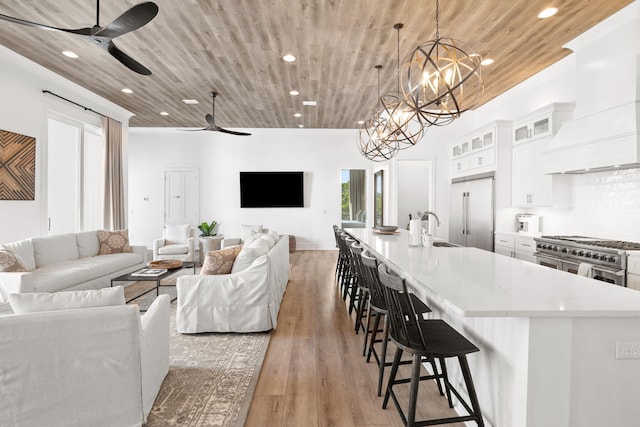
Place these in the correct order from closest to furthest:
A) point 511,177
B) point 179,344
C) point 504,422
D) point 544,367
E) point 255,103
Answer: point 544,367 < point 504,422 < point 179,344 < point 511,177 < point 255,103

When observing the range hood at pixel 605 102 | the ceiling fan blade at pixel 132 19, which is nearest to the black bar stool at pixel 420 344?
the ceiling fan blade at pixel 132 19

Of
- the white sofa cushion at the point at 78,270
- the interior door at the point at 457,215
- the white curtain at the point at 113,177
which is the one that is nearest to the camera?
the white sofa cushion at the point at 78,270

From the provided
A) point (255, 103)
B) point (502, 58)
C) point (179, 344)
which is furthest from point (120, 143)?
point (502, 58)

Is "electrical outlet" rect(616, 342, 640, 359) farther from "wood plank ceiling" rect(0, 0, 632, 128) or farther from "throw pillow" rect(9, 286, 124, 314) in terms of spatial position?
"wood plank ceiling" rect(0, 0, 632, 128)

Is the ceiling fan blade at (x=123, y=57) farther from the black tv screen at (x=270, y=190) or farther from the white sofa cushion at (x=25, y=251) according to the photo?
the black tv screen at (x=270, y=190)

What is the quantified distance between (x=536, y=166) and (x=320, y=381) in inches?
161

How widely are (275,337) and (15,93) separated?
472cm

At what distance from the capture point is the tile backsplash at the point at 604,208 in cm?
361

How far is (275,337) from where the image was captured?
326 centimetres

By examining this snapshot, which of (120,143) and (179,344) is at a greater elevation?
(120,143)

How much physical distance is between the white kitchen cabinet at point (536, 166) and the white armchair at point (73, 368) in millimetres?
4851

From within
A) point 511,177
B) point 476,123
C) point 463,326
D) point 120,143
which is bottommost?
point 463,326

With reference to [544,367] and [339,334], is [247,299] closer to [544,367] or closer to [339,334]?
[339,334]

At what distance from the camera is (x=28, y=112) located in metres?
4.71
